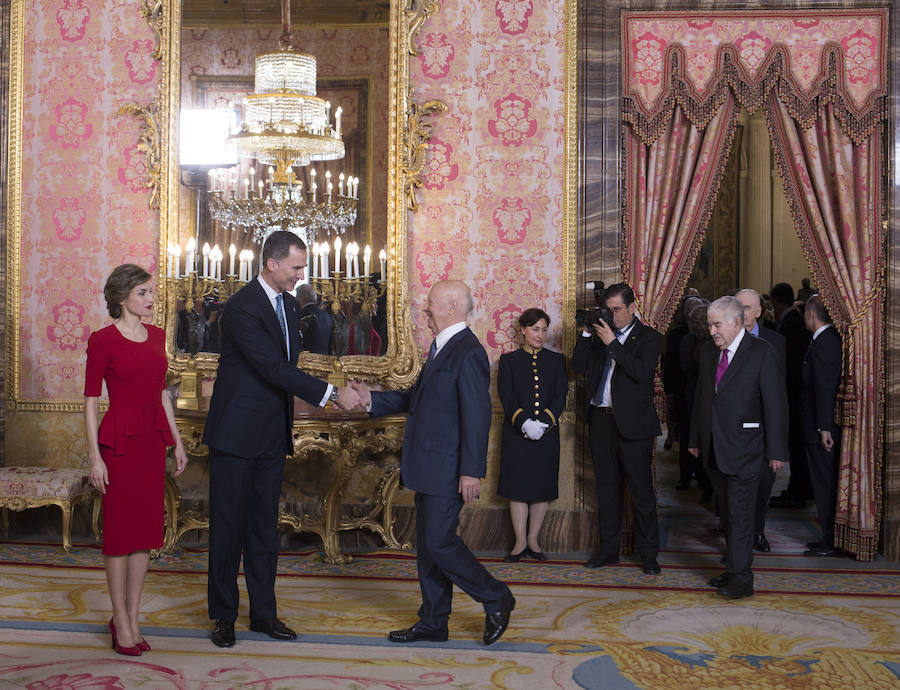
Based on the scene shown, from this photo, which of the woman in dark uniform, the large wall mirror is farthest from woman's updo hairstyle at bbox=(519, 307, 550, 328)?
the large wall mirror

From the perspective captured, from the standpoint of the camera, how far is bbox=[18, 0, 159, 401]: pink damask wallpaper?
6301mm

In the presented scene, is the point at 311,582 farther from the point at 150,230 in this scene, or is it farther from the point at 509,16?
the point at 509,16

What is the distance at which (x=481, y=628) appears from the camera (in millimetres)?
4449

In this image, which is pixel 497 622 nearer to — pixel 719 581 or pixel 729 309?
pixel 719 581

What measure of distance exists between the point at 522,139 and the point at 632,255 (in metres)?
0.97

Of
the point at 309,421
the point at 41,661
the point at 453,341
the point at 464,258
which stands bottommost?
the point at 41,661

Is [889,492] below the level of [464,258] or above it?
below

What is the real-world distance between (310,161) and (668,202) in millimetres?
2186

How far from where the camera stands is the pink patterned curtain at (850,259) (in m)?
5.91

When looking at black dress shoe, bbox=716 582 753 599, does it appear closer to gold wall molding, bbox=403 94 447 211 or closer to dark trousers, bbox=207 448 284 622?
dark trousers, bbox=207 448 284 622

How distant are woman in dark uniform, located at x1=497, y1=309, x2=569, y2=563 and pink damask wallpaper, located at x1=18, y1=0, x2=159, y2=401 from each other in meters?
2.42

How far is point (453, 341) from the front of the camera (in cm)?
409

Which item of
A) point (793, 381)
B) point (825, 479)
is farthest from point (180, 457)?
point (793, 381)

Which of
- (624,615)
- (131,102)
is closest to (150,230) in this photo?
(131,102)
